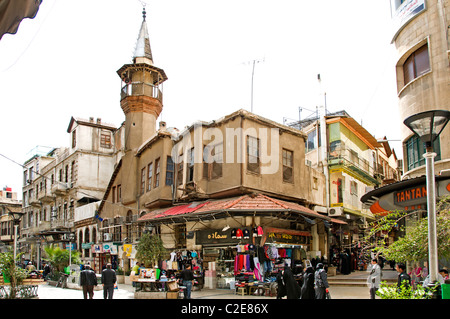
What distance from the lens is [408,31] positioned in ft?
53.8

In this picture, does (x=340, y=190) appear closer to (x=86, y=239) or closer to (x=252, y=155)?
(x=252, y=155)

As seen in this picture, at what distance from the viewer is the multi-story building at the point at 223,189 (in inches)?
784

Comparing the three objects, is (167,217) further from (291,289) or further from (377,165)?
(377,165)

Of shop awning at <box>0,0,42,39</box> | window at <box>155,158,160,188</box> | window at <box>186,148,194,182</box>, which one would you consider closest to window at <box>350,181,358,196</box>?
window at <box>186,148,194,182</box>

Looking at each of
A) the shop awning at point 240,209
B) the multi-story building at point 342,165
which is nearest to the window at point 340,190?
the multi-story building at point 342,165

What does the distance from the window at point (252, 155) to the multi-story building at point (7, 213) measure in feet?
148

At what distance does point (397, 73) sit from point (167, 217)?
12.1 metres

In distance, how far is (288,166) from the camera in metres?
22.9

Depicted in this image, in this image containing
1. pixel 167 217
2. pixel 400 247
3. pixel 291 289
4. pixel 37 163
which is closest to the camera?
pixel 400 247

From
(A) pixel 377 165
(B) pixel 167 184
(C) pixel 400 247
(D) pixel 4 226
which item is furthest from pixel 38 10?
(D) pixel 4 226

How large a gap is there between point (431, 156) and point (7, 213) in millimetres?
67092

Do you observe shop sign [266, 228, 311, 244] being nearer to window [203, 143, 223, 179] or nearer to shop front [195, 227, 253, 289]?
shop front [195, 227, 253, 289]

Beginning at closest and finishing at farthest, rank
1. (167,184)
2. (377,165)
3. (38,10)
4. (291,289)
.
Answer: (38,10)
(291,289)
(167,184)
(377,165)

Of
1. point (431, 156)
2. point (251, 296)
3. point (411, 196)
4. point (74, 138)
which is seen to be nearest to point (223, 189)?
point (251, 296)
